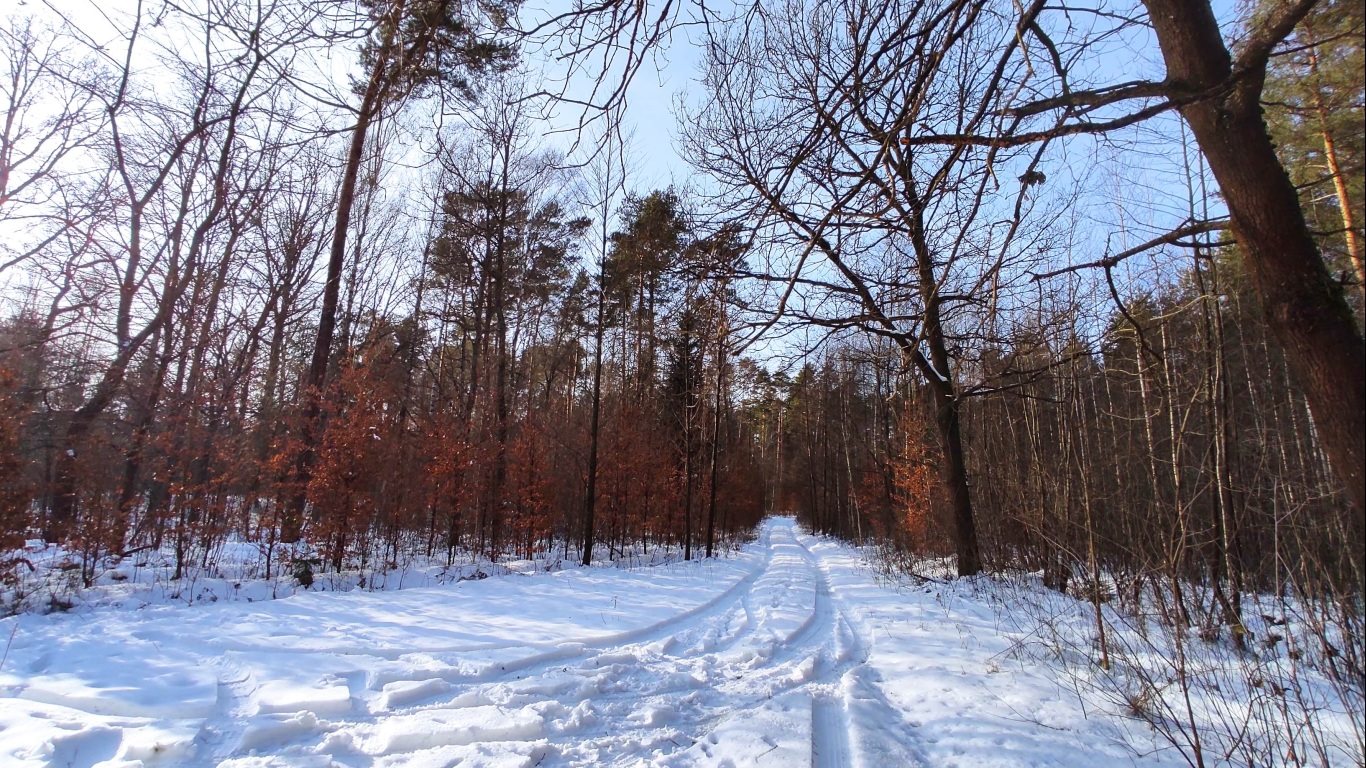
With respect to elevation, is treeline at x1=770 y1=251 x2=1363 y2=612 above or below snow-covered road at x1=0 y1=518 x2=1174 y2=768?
above

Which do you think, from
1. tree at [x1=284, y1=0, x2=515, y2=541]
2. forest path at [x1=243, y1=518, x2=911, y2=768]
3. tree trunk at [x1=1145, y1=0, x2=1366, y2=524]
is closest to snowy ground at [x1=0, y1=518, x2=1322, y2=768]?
forest path at [x1=243, y1=518, x2=911, y2=768]

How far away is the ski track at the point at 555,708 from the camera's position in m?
3.12

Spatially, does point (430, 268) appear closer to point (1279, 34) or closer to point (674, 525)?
point (674, 525)

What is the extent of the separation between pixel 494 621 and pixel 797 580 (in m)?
7.36

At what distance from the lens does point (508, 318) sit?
19781mm

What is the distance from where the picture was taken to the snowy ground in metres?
3.14

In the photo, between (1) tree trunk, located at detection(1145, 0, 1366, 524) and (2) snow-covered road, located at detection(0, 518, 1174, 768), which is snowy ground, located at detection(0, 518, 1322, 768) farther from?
(1) tree trunk, located at detection(1145, 0, 1366, 524)

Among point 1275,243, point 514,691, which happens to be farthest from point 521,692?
point 1275,243

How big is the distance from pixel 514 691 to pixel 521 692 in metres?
0.05

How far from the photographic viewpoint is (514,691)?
4.14 metres

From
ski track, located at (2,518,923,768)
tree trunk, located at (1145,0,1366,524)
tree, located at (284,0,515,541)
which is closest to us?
tree trunk, located at (1145,0,1366,524)

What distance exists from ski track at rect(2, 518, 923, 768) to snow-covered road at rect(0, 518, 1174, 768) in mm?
17

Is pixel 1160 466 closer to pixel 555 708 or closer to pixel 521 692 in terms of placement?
pixel 555 708

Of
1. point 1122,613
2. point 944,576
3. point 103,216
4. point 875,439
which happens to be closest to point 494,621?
point 1122,613
